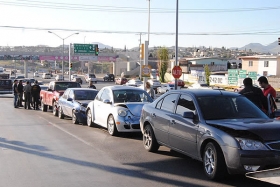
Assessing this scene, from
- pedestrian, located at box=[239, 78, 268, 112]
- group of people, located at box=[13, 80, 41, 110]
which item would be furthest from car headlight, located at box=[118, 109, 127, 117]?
group of people, located at box=[13, 80, 41, 110]

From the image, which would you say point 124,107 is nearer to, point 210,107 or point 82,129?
point 82,129

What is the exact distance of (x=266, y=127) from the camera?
7.32 m

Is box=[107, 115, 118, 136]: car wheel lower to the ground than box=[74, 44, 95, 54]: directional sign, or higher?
lower

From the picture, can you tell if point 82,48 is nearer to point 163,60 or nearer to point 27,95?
point 163,60

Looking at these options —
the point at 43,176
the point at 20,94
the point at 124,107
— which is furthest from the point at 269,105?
the point at 20,94

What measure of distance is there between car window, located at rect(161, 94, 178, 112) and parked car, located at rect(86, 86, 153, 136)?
3091 millimetres

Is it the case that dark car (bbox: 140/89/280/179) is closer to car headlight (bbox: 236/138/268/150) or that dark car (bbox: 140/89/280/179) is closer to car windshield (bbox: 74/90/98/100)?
car headlight (bbox: 236/138/268/150)

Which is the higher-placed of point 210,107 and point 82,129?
point 210,107

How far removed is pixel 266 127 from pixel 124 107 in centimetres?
641

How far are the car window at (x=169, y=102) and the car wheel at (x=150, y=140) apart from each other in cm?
78

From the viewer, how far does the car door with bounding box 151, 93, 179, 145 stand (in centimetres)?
937

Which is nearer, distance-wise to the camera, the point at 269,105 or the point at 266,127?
the point at 266,127

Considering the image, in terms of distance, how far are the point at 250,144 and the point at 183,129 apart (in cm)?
181

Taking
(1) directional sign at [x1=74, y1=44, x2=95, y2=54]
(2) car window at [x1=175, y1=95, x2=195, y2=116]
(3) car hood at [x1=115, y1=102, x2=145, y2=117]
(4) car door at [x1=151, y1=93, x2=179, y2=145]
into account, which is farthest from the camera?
(1) directional sign at [x1=74, y1=44, x2=95, y2=54]
